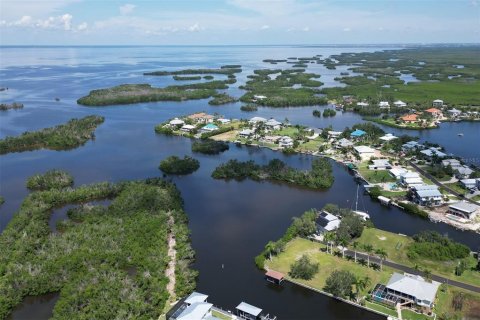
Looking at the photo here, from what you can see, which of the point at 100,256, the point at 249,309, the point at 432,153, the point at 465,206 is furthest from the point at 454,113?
the point at 100,256

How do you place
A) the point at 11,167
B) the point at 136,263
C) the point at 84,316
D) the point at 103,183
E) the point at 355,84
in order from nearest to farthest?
1. the point at 84,316
2. the point at 136,263
3. the point at 103,183
4. the point at 11,167
5. the point at 355,84

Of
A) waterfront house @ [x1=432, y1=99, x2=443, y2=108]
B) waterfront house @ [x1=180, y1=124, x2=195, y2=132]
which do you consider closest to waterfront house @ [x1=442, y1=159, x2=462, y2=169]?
waterfront house @ [x1=432, y1=99, x2=443, y2=108]

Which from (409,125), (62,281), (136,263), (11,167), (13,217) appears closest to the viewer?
(62,281)

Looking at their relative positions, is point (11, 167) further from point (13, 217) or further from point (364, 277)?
point (364, 277)

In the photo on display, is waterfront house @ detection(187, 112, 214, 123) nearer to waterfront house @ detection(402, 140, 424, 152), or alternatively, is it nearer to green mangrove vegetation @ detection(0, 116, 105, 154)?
green mangrove vegetation @ detection(0, 116, 105, 154)

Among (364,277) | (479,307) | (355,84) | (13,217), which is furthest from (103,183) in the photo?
(355,84)

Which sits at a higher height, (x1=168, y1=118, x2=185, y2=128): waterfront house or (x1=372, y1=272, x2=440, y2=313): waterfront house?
(x1=168, y1=118, x2=185, y2=128): waterfront house
